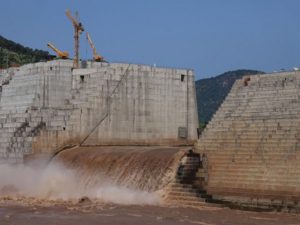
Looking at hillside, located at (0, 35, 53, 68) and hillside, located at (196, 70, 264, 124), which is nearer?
hillside, located at (0, 35, 53, 68)

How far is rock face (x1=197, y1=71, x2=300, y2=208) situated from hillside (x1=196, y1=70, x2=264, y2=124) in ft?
308

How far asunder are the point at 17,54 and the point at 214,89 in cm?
6394

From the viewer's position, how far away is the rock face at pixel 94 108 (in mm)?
31453

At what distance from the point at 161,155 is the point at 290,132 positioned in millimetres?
5933

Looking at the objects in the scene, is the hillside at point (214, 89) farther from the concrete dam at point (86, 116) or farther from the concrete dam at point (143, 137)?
the concrete dam at point (143, 137)

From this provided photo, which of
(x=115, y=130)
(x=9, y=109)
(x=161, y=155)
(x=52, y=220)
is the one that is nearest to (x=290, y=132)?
(x=161, y=155)

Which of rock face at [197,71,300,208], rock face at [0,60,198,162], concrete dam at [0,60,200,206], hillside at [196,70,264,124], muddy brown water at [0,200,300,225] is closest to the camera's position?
muddy brown water at [0,200,300,225]

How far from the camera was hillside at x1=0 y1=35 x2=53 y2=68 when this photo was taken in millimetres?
65062

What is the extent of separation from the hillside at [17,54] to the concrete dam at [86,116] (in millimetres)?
29622

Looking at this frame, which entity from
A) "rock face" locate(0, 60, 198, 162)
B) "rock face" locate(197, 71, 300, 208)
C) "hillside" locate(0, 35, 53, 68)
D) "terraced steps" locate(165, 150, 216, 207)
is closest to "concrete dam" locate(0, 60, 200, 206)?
"rock face" locate(0, 60, 198, 162)

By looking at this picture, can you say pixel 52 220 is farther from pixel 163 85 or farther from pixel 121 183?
pixel 163 85

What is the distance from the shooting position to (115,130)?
32.2 metres

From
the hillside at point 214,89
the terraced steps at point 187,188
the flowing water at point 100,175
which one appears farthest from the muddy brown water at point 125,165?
the hillside at point 214,89

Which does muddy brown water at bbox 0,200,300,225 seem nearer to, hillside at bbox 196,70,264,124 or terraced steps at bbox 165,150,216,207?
terraced steps at bbox 165,150,216,207
